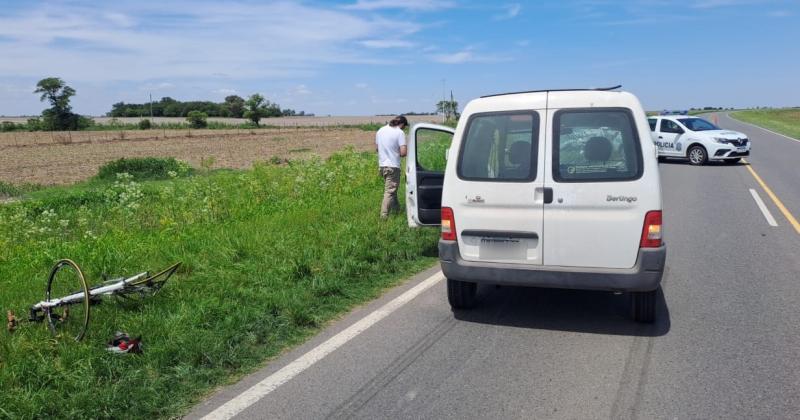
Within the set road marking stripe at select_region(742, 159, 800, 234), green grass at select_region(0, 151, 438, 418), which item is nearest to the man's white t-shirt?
green grass at select_region(0, 151, 438, 418)

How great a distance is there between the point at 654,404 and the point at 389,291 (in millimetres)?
3027

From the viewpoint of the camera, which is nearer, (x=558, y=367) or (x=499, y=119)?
(x=558, y=367)

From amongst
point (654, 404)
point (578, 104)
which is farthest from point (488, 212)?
point (654, 404)

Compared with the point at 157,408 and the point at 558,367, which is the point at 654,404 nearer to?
the point at 558,367

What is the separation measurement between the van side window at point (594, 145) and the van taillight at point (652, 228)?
37cm

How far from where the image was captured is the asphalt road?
3.62 m

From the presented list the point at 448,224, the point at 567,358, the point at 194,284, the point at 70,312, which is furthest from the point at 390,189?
the point at 567,358

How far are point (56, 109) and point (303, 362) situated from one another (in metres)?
98.0

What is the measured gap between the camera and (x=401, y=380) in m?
4.01

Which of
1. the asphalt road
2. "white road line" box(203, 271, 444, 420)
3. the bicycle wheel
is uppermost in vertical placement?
the bicycle wheel

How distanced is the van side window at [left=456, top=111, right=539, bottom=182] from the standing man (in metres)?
4.59

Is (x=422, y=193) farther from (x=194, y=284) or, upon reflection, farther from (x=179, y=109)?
(x=179, y=109)

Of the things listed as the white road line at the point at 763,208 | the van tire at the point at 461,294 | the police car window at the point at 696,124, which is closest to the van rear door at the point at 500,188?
the van tire at the point at 461,294

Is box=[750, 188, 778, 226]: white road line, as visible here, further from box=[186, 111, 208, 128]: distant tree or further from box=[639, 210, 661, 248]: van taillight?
box=[186, 111, 208, 128]: distant tree
